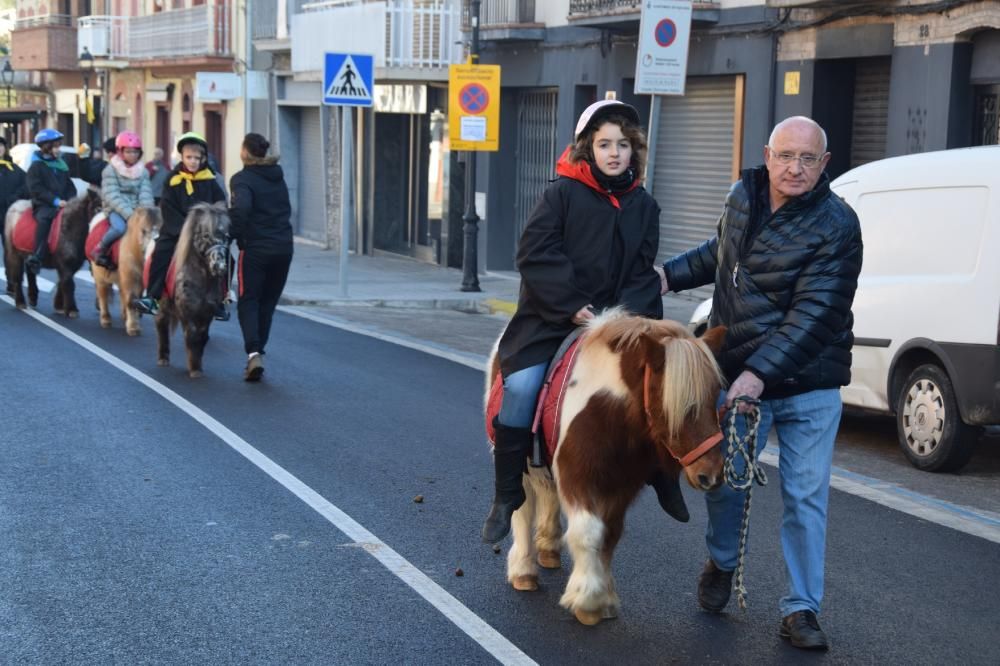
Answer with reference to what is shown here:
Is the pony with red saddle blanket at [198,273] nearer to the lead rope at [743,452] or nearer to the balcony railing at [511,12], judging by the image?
the lead rope at [743,452]

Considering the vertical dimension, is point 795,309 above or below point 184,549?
above

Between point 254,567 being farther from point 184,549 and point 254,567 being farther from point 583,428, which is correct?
point 583,428

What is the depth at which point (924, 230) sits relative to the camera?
10.1 m

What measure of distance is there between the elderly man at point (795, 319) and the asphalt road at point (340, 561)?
48 centimetres

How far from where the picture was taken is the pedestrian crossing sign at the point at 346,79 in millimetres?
20531

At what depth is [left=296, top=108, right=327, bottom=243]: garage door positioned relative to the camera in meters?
33.7

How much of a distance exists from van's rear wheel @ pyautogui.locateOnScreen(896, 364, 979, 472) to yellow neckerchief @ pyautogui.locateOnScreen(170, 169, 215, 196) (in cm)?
643

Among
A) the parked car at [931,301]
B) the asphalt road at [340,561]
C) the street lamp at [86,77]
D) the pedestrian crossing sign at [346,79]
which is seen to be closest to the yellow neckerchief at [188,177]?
the asphalt road at [340,561]

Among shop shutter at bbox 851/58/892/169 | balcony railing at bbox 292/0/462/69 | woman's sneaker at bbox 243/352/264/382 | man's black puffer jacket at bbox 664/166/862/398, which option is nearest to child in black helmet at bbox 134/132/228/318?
woman's sneaker at bbox 243/352/264/382

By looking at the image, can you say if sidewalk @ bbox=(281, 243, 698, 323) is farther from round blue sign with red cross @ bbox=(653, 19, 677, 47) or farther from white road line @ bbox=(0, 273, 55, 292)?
round blue sign with red cross @ bbox=(653, 19, 677, 47)

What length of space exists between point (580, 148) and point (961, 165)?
4619 millimetres

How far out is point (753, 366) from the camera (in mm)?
5492

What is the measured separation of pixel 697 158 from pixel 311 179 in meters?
15.0

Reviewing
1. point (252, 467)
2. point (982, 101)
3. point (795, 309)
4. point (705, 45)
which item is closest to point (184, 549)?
point (252, 467)
